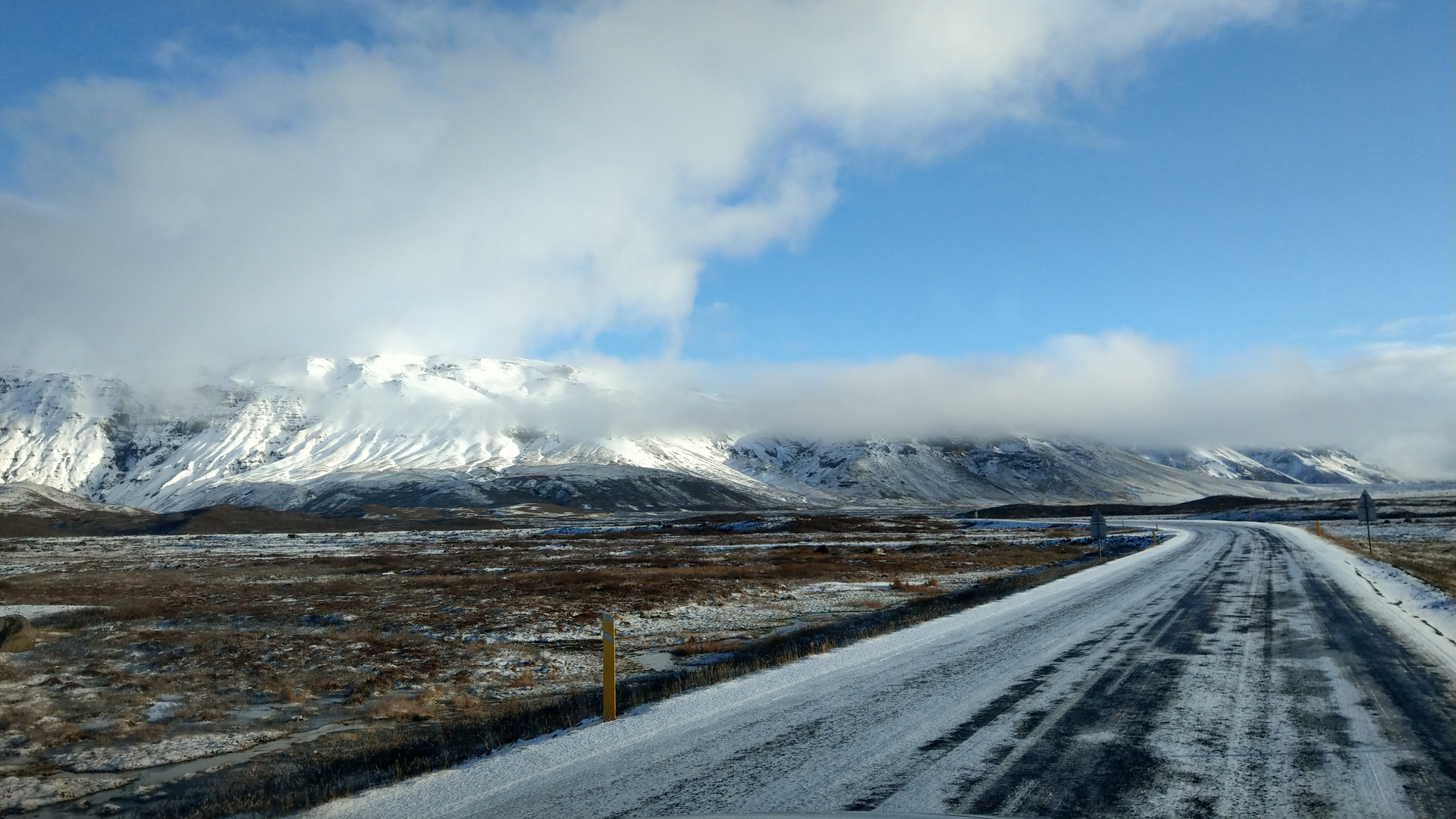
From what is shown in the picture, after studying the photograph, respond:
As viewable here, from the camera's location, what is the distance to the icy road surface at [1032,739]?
685 centimetres

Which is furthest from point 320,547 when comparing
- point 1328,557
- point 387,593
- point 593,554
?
point 1328,557

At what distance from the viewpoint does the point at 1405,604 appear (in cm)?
1905

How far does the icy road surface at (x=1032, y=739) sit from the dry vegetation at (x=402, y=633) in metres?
1.98

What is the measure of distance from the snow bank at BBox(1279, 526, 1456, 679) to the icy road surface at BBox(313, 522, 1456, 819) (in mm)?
264

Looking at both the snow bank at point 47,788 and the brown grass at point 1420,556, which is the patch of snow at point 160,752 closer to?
the snow bank at point 47,788

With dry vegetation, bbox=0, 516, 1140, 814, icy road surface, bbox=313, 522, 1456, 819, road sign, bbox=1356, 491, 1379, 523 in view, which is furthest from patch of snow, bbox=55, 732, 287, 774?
road sign, bbox=1356, 491, 1379, 523

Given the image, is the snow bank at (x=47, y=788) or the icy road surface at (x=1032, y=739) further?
the snow bank at (x=47, y=788)

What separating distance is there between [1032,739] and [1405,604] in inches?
665

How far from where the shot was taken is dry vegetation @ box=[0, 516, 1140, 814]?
13906 millimetres

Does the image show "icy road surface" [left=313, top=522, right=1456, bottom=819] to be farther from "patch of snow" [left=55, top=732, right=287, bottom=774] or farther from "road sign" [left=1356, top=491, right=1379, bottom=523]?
"road sign" [left=1356, top=491, right=1379, bottom=523]

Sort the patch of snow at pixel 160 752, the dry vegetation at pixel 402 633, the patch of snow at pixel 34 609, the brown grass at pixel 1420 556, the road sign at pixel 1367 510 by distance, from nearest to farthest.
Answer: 1. the patch of snow at pixel 160 752
2. the dry vegetation at pixel 402 633
3. the brown grass at pixel 1420 556
4. the patch of snow at pixel 34 609
5. the road sign at pixel 1367 510

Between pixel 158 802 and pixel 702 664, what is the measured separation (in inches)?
411

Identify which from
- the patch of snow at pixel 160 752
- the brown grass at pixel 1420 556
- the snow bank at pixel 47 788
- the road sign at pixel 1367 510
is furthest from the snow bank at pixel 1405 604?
the snow bank at pixel 47 788

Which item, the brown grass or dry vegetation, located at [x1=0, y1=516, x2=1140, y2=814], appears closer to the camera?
dry vegetation, located at [x1=0, y1=516, x2=1140, y2=814]
